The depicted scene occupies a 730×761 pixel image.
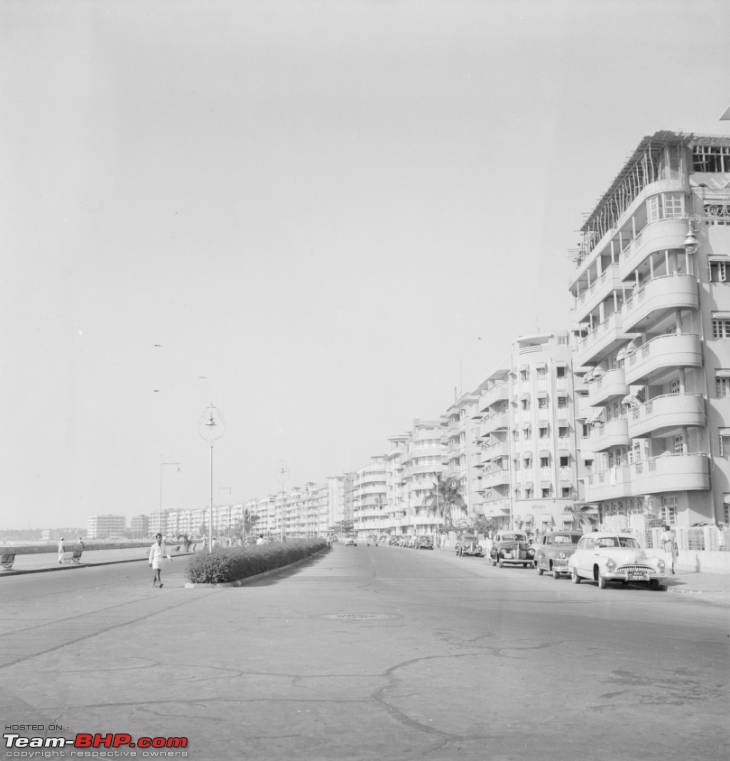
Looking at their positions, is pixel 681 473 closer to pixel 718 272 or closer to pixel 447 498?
pixel 718 272

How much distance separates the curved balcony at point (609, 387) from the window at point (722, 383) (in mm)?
7546

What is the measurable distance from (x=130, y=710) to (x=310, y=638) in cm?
549

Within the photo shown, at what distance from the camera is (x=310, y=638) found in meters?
13.0

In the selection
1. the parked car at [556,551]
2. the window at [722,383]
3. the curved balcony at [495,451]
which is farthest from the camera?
the curved balcony at [495,451]

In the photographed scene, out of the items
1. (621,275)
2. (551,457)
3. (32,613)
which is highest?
(621,275)

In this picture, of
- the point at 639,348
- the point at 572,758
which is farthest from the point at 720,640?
the point at 639,348

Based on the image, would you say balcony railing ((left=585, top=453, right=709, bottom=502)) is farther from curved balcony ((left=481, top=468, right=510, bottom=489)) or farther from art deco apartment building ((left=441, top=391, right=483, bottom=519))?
art deco apartment building ((left=441, top=391, right=483, bottom=519))

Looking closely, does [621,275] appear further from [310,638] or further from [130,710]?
[130,710]

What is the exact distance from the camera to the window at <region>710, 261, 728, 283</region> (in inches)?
1661

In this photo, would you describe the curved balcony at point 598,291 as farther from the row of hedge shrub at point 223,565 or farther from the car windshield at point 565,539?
the row of hedge shrub at point 223,565

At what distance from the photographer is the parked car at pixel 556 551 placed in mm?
33469

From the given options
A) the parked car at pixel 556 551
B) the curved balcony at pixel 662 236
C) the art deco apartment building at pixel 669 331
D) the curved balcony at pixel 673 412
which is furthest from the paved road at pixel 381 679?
the curved balcony at pixel 662 236

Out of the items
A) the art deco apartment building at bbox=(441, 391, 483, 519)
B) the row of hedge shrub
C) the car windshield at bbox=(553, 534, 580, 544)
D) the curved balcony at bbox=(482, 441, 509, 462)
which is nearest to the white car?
the car windshield at bbox=(553, 534, 580, 544)

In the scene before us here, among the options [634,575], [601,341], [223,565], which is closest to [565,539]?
[634,575]
